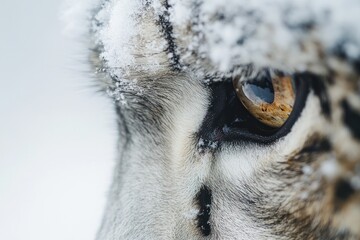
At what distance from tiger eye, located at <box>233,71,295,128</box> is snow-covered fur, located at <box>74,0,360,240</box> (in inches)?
1.0

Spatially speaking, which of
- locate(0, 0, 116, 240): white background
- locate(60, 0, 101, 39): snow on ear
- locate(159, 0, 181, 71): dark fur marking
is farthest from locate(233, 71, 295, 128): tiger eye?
locate(0, 0, 116, 240): white background

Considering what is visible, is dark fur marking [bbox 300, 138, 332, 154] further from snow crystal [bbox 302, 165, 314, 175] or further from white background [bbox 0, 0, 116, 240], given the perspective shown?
white background [bbox 0, 0, 116, 240]

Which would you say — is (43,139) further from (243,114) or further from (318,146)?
(318,146)

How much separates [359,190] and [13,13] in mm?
4442

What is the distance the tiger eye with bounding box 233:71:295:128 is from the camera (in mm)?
789

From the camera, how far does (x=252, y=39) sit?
0.73 metres

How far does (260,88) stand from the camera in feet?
2.75

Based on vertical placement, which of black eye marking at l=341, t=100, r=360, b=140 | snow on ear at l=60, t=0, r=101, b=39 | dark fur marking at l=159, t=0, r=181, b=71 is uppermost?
snow on ear at l=60, t=0, r=101, b=39

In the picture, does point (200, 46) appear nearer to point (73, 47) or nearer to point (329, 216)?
point (329, 216)

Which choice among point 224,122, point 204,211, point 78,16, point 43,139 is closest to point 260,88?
point 224,122

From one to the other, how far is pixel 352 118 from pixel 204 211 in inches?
15.0

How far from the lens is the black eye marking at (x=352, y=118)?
2.18ft

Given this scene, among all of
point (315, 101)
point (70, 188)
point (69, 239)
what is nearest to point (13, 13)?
point (70, 188)

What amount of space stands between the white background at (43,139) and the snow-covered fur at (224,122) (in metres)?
2.08
